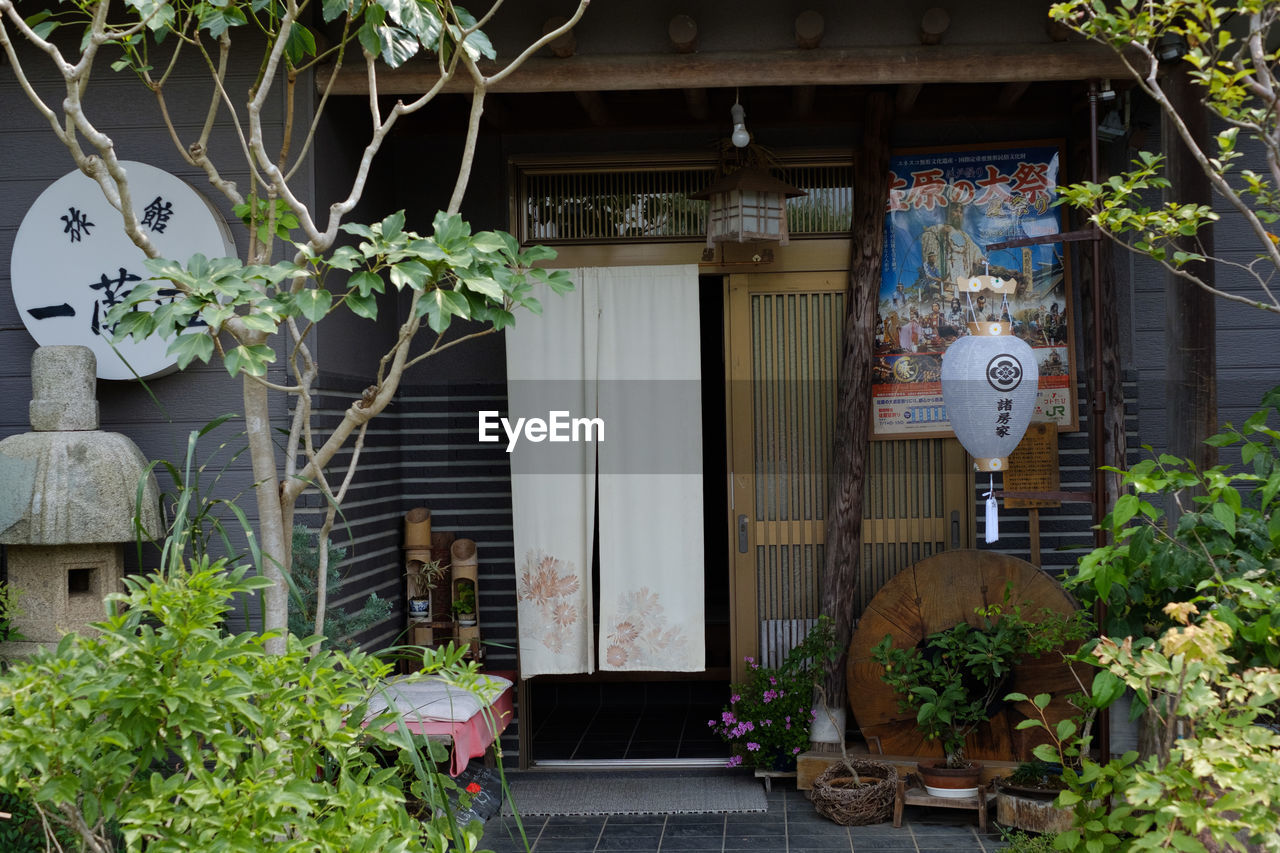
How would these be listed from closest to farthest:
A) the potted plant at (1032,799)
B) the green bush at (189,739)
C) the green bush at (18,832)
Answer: the green bush at (189,739) < the green bush at (18,832) < the potted plant at (1032,799)

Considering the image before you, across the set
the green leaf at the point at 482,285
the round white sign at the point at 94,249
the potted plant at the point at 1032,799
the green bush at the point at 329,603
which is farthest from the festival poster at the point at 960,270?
the green leaf at the point at 482,285

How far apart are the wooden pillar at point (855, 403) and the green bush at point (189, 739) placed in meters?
3.16

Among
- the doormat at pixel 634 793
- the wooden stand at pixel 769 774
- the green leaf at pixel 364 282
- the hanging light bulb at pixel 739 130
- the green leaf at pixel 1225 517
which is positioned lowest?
the doormat at pixel 634 793

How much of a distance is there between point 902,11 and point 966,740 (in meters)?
3.14

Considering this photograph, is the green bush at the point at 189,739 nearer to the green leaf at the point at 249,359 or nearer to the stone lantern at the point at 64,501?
the green leaf at the point at 249,359

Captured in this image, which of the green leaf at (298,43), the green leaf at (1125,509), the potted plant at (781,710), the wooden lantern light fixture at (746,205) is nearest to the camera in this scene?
the green leaf at (1125,509)

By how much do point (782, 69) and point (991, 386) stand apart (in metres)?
1.50

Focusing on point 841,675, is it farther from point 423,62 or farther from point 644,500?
point 423,62

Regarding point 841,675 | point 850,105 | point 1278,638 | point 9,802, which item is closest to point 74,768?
point 9,802

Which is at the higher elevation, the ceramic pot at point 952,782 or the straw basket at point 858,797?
the ceramic pot at point 952,782

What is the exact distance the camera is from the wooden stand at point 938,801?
4.58 metres

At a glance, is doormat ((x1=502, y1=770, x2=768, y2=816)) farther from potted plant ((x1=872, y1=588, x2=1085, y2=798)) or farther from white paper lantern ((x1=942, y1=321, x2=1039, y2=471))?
white paper lantern ((x1=942, y1=321, x2=1039, y2=471))

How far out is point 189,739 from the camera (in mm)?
2156

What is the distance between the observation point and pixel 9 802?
12.0ft
